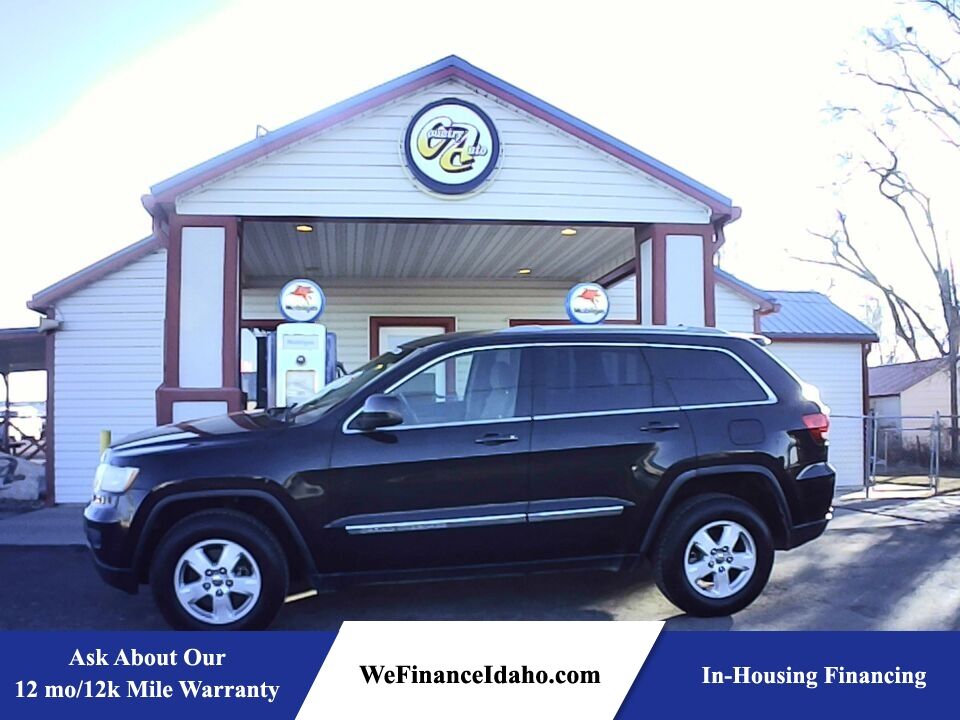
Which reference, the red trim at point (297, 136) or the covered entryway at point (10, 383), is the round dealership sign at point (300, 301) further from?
the covered entryway at point (10, 383)

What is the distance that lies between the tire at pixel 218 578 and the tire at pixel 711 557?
2.41 metres

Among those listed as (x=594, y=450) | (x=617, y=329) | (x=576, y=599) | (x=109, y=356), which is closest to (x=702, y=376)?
(x=617, y=329)

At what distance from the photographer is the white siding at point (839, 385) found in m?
17.0

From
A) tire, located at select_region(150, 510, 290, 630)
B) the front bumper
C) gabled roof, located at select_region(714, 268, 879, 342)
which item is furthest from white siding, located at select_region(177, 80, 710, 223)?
gabled roof, located at select_region(714, 268, 879, 342)

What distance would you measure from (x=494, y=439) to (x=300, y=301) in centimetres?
486

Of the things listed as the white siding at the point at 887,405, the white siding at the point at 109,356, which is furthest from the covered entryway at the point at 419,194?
the white siding at the point at 887,405

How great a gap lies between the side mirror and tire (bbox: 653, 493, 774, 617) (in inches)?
74.5

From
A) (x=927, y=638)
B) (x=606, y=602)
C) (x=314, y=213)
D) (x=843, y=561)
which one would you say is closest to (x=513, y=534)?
(x=606, y=602)

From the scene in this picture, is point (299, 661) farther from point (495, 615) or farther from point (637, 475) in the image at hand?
point (637, 475)

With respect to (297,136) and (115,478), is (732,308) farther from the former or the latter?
(115,478)

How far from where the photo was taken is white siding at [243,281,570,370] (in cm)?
1477

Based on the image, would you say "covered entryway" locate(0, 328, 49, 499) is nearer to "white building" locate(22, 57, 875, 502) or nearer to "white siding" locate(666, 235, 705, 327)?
"white building" locate(22, 57, 875, 502)

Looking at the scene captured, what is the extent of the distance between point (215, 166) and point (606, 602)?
6060 millimetres

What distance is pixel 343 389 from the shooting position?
18.8ft
